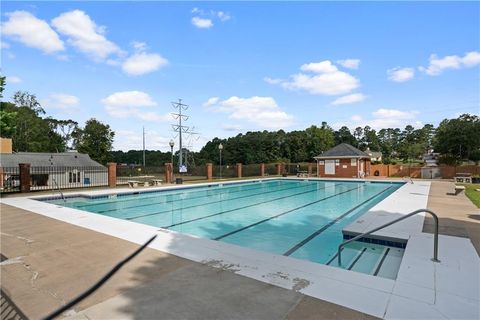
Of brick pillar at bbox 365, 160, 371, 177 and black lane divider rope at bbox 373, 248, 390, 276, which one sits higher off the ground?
brick pillar at bbox 365, 160, 371, 177

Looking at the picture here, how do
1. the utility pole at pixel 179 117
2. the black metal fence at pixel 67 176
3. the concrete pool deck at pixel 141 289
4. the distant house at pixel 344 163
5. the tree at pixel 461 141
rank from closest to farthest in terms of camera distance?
the concrete pool deck at pixel 141 289
the black metal fence at pixel 67 176
the distant house at pixel 344 163
the tree at pixel 461 141
the utility pole at pixel 179 117

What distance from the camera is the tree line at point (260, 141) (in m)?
29.2

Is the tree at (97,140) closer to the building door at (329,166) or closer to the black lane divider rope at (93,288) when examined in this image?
Answer: the building door at (329,166)

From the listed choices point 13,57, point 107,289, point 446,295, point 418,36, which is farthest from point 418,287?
point 13,57

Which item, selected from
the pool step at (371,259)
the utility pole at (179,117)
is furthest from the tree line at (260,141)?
the pool step at (371,259)

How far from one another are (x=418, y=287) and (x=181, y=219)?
7501mm

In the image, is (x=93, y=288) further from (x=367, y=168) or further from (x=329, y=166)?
(x=367, y=168)

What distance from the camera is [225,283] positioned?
3.49m

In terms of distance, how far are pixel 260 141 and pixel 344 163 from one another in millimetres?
28791

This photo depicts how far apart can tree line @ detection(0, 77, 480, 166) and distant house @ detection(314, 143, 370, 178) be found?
9.23 meters

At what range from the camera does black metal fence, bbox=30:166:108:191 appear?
2172cm

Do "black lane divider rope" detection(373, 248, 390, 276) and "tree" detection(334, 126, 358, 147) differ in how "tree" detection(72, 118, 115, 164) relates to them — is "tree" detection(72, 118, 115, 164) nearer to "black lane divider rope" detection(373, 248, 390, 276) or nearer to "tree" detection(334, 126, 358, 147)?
"black lane divider rope" detection(373, 248, 390, 276)

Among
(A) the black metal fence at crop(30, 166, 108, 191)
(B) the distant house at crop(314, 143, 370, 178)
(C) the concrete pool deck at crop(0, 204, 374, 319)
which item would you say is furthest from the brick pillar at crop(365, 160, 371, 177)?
(C) the concrete pool deck at crop(0, 204, 374, 319)

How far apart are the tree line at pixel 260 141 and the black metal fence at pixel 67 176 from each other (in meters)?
3.70
